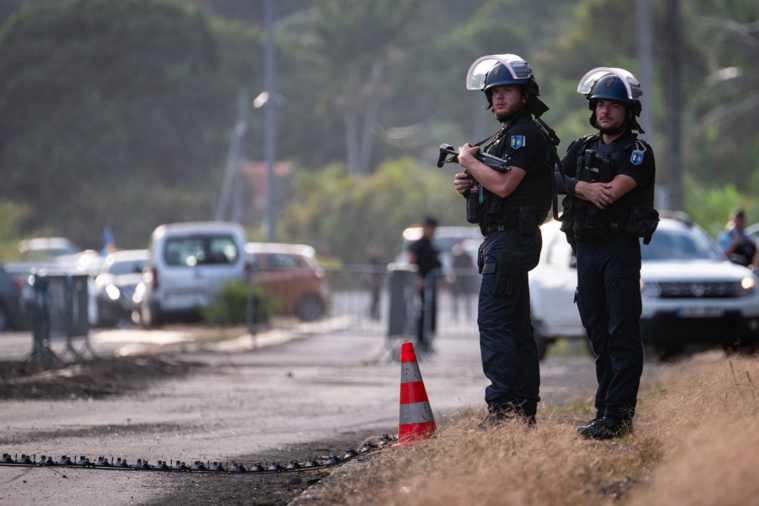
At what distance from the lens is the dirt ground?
5.91m

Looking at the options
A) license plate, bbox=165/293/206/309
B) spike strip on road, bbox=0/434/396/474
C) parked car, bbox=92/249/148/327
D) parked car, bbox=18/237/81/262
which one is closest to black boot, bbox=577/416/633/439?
spike strip on road, bbox=0/434/396/474

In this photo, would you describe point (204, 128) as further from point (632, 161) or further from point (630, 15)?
point (632, 161)

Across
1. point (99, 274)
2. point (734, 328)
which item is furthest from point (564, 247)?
point (99, 274)

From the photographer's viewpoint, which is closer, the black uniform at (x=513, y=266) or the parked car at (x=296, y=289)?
the black uniform at (x=513, y=266)

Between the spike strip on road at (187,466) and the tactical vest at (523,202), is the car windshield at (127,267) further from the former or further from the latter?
the tactical vest at (523,202)

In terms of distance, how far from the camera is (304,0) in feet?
295

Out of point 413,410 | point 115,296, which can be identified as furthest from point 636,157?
point 115,296

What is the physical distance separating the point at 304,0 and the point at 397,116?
21651 mm

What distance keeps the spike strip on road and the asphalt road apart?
13cm

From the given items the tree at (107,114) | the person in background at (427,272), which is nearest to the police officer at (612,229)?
the person in background at (427,272)

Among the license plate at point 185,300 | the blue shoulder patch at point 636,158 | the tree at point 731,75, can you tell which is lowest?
the license plate at point 185,300

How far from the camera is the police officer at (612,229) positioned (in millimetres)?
6418

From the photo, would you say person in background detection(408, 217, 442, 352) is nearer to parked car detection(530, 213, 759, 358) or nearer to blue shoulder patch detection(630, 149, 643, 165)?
parked car detection(530, 213, 759, 358)

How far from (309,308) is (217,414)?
11667 mm
